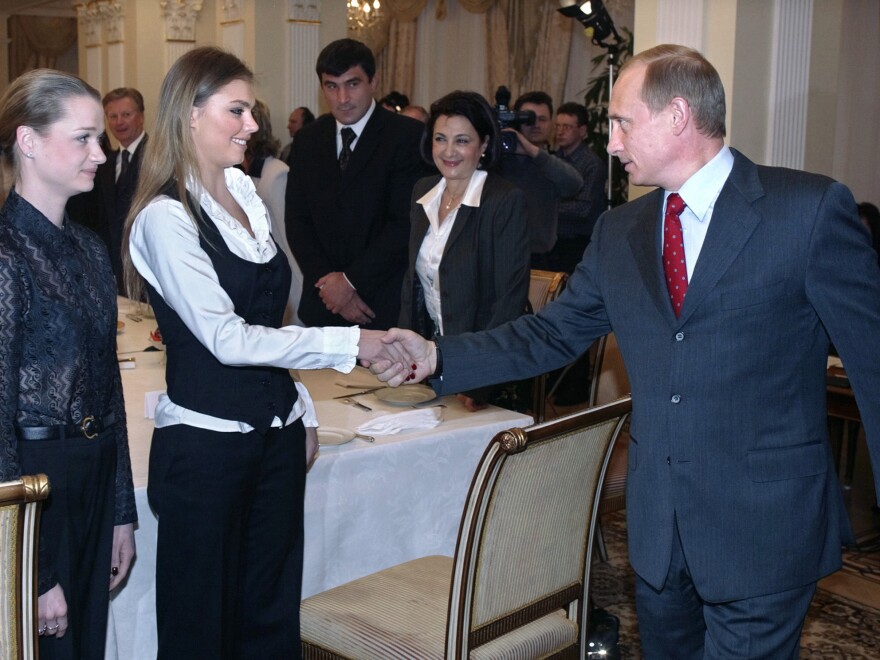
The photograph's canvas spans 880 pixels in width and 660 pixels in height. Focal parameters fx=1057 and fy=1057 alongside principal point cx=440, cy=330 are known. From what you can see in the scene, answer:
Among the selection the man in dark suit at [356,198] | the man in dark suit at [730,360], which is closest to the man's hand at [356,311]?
the man in dark suit at [356,198]

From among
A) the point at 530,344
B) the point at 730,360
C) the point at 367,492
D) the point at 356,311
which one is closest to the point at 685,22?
the point at 356,311

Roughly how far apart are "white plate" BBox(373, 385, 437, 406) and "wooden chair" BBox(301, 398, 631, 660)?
583mm

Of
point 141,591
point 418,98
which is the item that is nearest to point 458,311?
point 141,591

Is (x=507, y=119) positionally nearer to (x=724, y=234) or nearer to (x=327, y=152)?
(x=327, y=152)

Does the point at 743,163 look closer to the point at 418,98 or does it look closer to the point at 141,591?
the point at 141,591

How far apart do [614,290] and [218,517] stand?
0.92m

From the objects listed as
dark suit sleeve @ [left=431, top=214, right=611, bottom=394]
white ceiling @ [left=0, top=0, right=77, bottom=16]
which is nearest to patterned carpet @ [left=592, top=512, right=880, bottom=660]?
dark suit sleeve @ [left=431, top=214, right=611, bottom=394]

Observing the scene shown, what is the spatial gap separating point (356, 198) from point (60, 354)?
240cm

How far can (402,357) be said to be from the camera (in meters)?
2.49

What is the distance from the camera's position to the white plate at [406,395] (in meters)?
2.99

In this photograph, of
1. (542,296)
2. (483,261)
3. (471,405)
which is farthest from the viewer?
(542,296)

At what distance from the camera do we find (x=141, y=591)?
2.30m

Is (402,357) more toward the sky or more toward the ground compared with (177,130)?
more toward the ground

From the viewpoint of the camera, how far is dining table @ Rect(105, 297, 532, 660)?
2.30 metres
